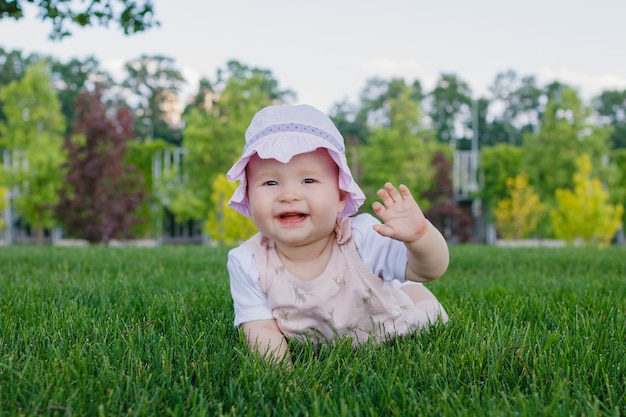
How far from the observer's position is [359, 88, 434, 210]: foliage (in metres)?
19.8

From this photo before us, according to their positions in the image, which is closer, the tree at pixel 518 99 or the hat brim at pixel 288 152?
the hat brim at pixel 288 152

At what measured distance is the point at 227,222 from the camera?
15297 millimetres

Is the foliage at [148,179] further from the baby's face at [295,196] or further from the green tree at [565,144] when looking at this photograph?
the baby's face at [295,196]

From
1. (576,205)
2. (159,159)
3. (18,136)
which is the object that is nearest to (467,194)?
(576,205)

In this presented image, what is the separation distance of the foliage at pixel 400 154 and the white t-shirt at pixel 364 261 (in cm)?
1708

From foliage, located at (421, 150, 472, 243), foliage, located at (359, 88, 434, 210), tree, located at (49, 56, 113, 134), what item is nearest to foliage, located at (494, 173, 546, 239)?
foliage, located at (421, 150, 472, 243)

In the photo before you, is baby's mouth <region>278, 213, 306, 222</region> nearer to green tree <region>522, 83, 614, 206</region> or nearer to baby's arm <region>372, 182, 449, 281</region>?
baby's arm <region>372, 182, 449, 281</region>

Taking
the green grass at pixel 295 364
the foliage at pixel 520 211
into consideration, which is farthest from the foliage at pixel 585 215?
the green grass at pixel 295 364

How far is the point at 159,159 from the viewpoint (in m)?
21.8

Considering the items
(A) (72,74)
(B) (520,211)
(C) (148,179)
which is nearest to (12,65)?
(A) (72,74)

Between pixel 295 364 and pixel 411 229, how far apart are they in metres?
0.62

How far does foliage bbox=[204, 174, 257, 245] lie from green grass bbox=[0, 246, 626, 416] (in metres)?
11.6

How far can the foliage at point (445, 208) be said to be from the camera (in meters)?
20.0

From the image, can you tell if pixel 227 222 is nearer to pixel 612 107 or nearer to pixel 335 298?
pixel 335 298
